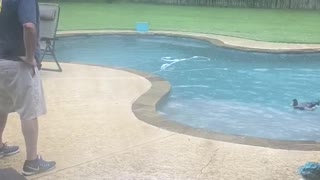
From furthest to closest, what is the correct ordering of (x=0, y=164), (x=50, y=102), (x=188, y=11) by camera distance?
(x=188, y=11), (x=50, y=102), (x=0, y=164)

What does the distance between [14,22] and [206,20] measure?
1145 cm

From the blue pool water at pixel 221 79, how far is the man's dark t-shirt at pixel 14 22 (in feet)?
8.03

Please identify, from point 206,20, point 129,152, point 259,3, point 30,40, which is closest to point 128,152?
point 129,152

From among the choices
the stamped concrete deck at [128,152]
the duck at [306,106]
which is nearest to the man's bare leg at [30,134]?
the stamped concrete deck at [128,152]

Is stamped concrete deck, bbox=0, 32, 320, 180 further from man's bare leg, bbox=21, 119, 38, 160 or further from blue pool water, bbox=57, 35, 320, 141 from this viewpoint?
blue pool water, bbox=57, 35, 320, 141

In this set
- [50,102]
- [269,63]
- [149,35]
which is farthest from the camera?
[149,35]

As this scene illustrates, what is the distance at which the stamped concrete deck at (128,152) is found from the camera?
3139 mm

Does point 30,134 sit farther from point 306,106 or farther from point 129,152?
point 306,106

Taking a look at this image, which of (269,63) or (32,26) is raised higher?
(32,26)

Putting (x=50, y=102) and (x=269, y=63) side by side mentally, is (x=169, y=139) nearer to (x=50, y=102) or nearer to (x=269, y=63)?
(x=50, y=102)

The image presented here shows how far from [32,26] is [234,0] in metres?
15.9

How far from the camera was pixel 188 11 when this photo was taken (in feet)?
53.9

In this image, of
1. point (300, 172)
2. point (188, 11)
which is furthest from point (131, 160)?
point (188, 11)

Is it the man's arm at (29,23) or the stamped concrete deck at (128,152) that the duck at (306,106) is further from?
the man's arm at (29,23)
